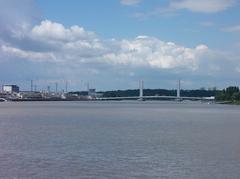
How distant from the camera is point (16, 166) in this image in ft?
105

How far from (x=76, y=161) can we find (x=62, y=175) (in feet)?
16.3

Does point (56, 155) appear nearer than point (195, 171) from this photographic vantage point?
No

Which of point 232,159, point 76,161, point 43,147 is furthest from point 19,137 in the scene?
point 232,159

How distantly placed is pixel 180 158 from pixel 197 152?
4.37 metres

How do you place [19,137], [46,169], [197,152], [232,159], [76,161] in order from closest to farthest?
[46,169] → [76,161] → [232,159] → [197,152] → [19,137]

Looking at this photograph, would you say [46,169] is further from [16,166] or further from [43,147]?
[43,147]

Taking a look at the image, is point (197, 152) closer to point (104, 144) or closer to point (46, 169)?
point (104, 144)

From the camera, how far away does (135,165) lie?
3291 centimetres

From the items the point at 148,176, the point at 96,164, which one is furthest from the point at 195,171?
the point at 96,164

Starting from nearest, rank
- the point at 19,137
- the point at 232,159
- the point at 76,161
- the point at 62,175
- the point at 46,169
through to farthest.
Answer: the point at 62,175 < the point at 46,169 < the point at 76,161 < the point at 232,159 < the point at 19,137

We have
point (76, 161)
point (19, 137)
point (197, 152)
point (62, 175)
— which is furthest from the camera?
point (19, 137)

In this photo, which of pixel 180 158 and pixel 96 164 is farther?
pixel 180 158

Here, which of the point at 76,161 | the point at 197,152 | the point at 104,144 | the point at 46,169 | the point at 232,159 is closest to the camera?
the point at 46,169

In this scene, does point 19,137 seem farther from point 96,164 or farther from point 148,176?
point 148,176
